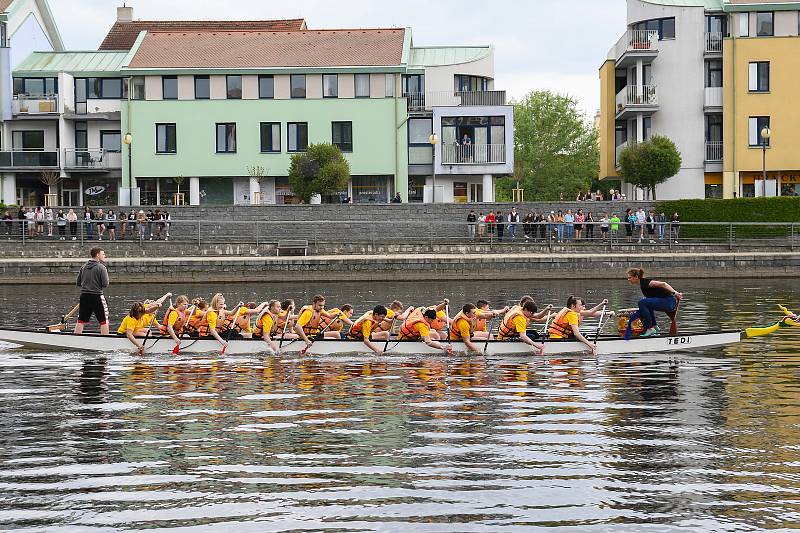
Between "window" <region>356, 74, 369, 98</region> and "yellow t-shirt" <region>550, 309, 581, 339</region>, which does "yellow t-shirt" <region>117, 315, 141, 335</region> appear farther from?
"window" <region>356, 74, 369, 98</region>

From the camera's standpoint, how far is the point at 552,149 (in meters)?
121

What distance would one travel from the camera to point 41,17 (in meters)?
83.9

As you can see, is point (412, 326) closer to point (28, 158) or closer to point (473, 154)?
point (473, 154)

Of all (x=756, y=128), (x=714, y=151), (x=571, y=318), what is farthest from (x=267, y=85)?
(x=571, y=318)

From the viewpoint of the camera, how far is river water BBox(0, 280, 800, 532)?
12727 millimetres

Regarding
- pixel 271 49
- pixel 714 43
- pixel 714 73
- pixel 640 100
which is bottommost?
pixel 640 100

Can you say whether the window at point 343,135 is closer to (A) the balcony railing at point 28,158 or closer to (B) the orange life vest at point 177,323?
(A) the balcony railing at point 28,158

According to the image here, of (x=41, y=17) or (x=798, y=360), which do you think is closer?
(x=798, y=360)

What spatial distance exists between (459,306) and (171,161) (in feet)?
126

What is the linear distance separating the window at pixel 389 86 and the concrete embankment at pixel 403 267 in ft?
76.1

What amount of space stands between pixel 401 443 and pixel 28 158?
207 feet

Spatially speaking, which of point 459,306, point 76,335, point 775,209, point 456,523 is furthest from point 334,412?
point 775,209

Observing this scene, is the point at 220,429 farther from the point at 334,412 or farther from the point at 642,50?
the point at 642,50

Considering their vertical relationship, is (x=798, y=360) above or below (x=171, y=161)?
below
